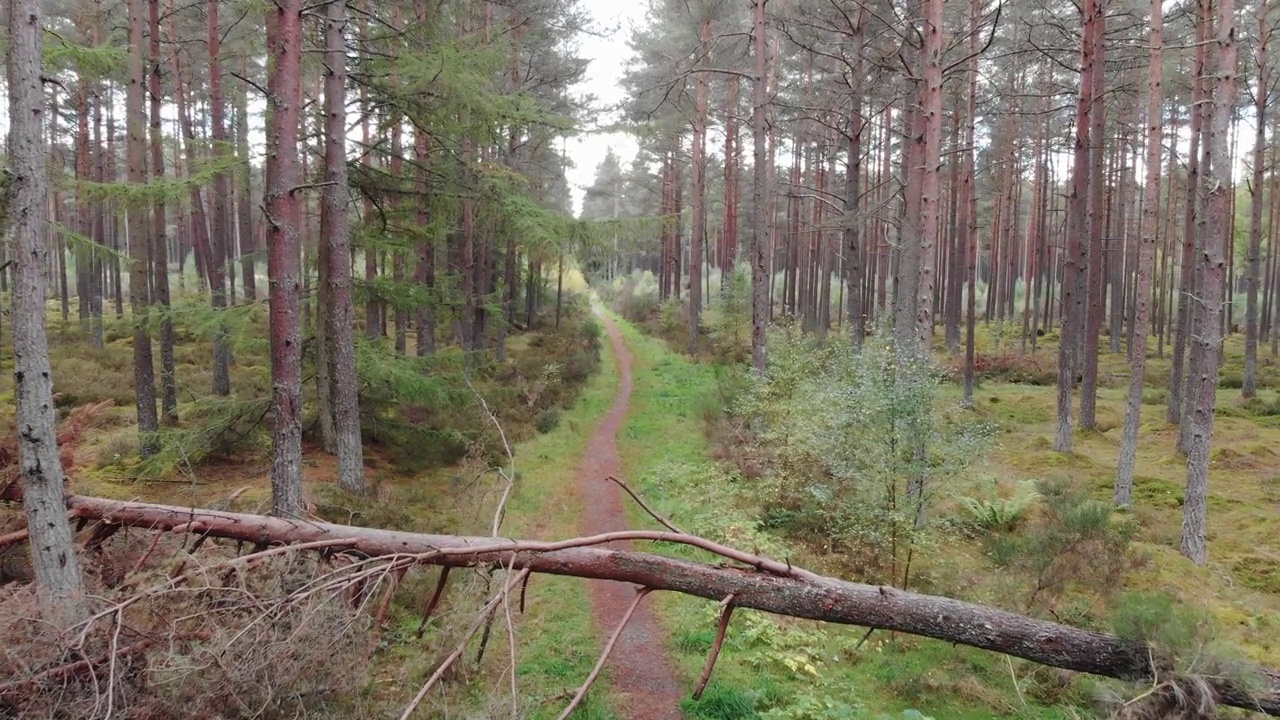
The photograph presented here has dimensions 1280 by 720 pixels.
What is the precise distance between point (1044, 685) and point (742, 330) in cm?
1946

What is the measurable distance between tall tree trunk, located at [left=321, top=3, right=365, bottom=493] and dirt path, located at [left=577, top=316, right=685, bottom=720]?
370cm

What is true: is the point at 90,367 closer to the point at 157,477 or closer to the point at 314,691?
the point at 157,477

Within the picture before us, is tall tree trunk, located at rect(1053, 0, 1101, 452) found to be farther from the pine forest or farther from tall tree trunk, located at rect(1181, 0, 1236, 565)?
tall tree trunk, located at rect(1181, 0, 1236, 565)

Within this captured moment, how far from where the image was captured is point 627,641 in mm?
6762

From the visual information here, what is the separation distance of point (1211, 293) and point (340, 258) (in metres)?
12.3

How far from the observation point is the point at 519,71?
21.1m

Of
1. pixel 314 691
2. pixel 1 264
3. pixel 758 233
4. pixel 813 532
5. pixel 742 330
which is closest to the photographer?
pixel 314 691

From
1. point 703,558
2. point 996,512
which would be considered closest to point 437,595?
point 703,558

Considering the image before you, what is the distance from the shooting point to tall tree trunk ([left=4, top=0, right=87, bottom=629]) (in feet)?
14.3

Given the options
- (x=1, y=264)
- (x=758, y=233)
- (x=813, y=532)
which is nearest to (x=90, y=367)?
(x=1, y=264)

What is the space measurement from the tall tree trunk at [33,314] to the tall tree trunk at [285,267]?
2.52 meters

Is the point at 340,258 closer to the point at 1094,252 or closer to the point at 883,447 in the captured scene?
the point at 883,447

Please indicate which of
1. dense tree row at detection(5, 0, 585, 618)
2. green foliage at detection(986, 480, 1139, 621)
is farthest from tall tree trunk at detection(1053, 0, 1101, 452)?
dense tree row at detection(5, 0, 585, 618)

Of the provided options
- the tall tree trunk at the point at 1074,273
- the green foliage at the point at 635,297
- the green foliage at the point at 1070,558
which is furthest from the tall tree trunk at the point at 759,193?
the green foliage at the point at 635,297
